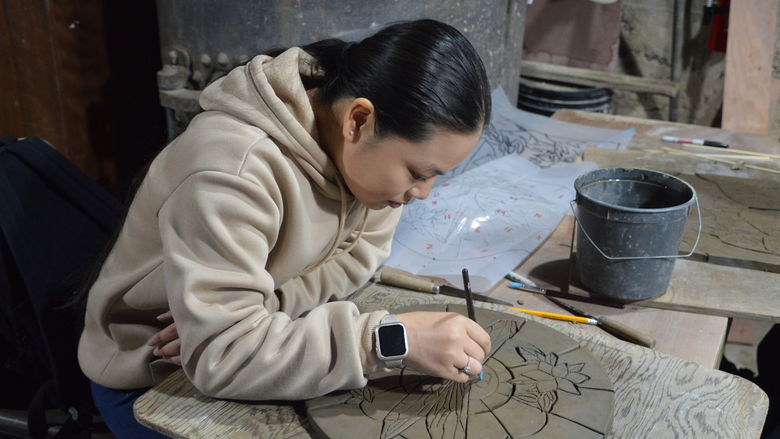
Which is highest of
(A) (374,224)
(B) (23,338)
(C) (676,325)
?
(A) (374,224)

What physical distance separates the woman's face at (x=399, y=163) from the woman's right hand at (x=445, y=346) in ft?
0.72

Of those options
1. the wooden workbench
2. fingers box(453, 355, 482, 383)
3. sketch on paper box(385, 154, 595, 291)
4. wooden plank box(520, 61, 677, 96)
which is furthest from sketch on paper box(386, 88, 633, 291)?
wooden plank box(520, 61, 677, 96)

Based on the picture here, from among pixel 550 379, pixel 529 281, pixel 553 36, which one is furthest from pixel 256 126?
pixel 553 36

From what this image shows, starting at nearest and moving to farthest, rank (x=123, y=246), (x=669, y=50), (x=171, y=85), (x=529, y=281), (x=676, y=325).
→ 1. (x=123, y=246)
2. (x=676, y=325)
3. (x=529, y=281)
4. (x=171, y=85)
5. (x=669, y=50)

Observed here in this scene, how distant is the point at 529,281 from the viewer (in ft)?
5.30

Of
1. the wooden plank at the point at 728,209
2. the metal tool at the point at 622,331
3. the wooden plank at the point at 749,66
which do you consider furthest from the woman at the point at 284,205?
the wooden plank at the point at 749,66

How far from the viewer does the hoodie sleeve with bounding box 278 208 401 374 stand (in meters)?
1.41

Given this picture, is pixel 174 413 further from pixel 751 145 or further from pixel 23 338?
pixel 751 145

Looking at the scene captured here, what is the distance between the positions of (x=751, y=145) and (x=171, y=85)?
6.47 feet

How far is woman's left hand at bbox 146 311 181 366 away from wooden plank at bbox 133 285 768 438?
56 mm

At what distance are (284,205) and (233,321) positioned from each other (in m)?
0.23

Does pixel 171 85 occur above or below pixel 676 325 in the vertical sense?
above

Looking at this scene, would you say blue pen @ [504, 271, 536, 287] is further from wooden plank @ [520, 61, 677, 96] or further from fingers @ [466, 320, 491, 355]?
wooden plank @ [520, 61, 677, 96]

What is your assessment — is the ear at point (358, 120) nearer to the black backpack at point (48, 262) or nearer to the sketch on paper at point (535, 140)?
the black backpack at point (48, 262)
